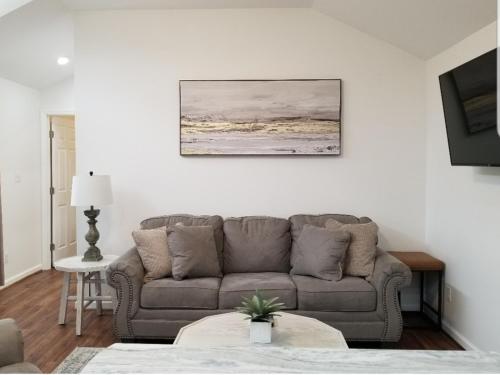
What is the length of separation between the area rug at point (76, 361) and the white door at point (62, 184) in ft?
9.12

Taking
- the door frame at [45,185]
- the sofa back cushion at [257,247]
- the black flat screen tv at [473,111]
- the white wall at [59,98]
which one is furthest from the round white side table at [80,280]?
the black flat screen tv at [473,111]

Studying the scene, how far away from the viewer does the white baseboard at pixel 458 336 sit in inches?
118

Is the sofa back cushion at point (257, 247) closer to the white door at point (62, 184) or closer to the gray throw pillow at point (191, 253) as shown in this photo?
the gray throw pillow at point (191, 253)

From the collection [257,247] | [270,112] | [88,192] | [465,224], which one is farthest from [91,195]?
[465,224]

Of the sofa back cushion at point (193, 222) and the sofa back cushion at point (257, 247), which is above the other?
the sofa back cushion at point (193, 222)

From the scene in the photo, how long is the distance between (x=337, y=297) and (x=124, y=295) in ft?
5.10

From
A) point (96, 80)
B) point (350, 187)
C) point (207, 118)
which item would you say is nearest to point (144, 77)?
point (96, 80)

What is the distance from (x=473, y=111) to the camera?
8.17 feet

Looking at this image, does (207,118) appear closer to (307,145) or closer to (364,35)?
(307,145)

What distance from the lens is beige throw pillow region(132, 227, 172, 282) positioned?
315cm

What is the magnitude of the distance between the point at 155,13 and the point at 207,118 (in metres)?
1.10

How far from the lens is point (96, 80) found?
3766 mm

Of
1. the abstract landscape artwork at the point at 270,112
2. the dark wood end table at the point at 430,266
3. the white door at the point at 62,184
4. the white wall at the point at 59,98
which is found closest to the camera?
the dark wood end table at the point at 430,266

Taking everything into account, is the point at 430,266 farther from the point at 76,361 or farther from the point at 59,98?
the point at 59,98
